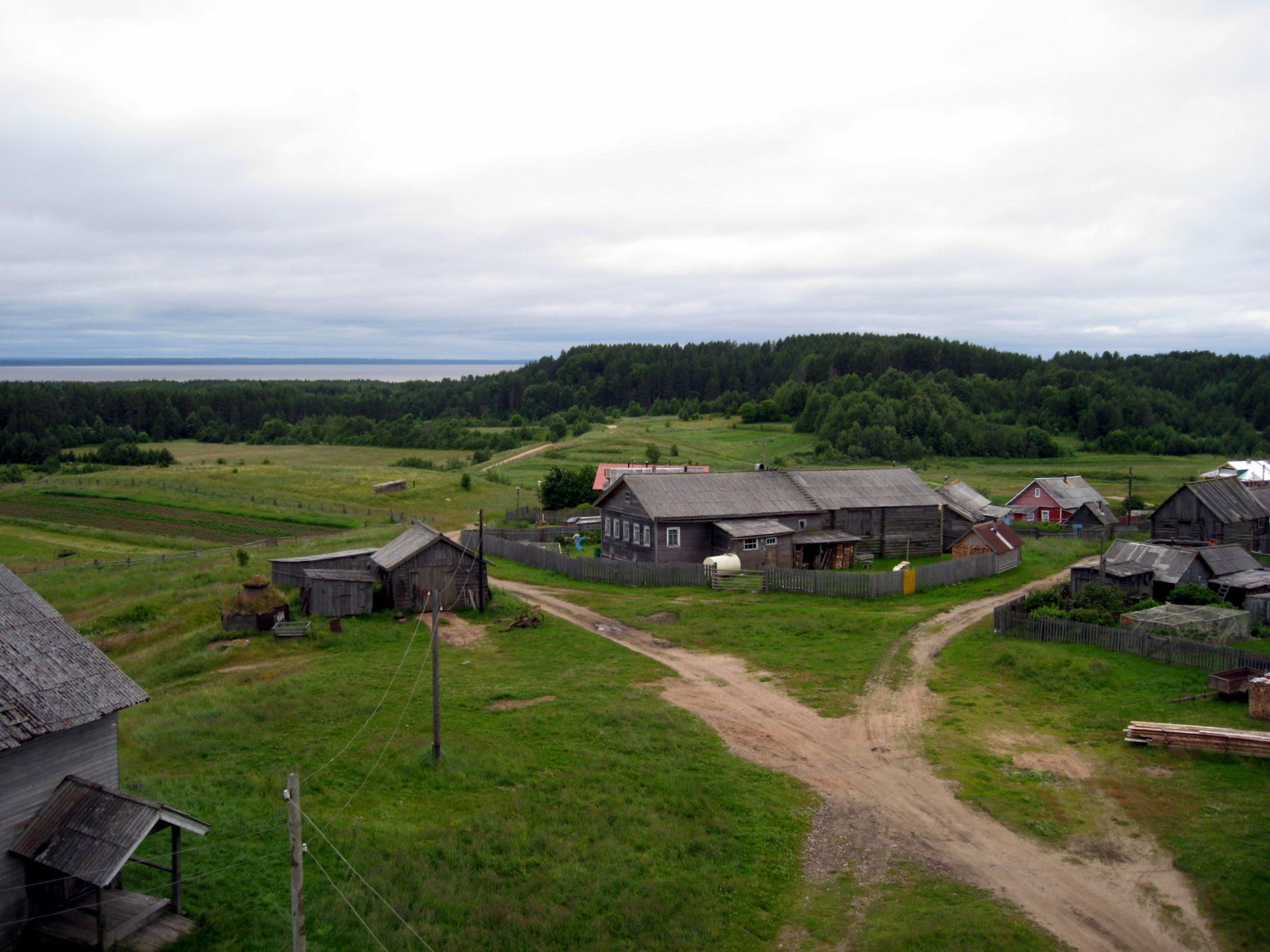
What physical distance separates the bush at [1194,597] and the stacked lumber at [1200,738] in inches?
581

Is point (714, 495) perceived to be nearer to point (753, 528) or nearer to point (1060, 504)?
point (753, 528)

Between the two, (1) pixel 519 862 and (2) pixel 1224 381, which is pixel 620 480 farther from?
(2) pixel 1224 381

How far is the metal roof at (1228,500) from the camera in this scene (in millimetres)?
49719

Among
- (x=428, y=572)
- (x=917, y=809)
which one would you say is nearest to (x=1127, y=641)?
(x=917, y=809)

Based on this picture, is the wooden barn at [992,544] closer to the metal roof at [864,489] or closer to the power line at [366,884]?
Result: the metal roof at [864,489]

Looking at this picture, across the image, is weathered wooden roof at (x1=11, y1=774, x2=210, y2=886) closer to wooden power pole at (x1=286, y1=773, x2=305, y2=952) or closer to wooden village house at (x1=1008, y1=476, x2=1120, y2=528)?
wooden power pole at (x1=286, y1=773, x2=305, y2=952)

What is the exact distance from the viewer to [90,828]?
13336 millimetres

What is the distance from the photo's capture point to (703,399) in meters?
192

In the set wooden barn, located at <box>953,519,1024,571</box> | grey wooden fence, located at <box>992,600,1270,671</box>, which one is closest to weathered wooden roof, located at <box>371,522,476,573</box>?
grey wooden fence, located at <box>992,600,1270,671</box>

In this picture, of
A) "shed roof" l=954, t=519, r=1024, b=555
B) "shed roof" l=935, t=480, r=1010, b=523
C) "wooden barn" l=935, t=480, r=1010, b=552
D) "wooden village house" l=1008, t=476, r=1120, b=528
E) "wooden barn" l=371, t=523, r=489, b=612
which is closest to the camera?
"wooden barn" l=371, t=523, r=489, b=612

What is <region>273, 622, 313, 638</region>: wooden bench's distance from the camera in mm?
30609

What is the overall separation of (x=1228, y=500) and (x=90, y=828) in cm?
5643

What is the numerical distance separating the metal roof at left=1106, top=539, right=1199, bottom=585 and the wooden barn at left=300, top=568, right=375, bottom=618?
30412 mm

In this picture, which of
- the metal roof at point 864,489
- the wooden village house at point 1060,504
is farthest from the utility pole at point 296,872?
the wooden village house at point 1060,504
